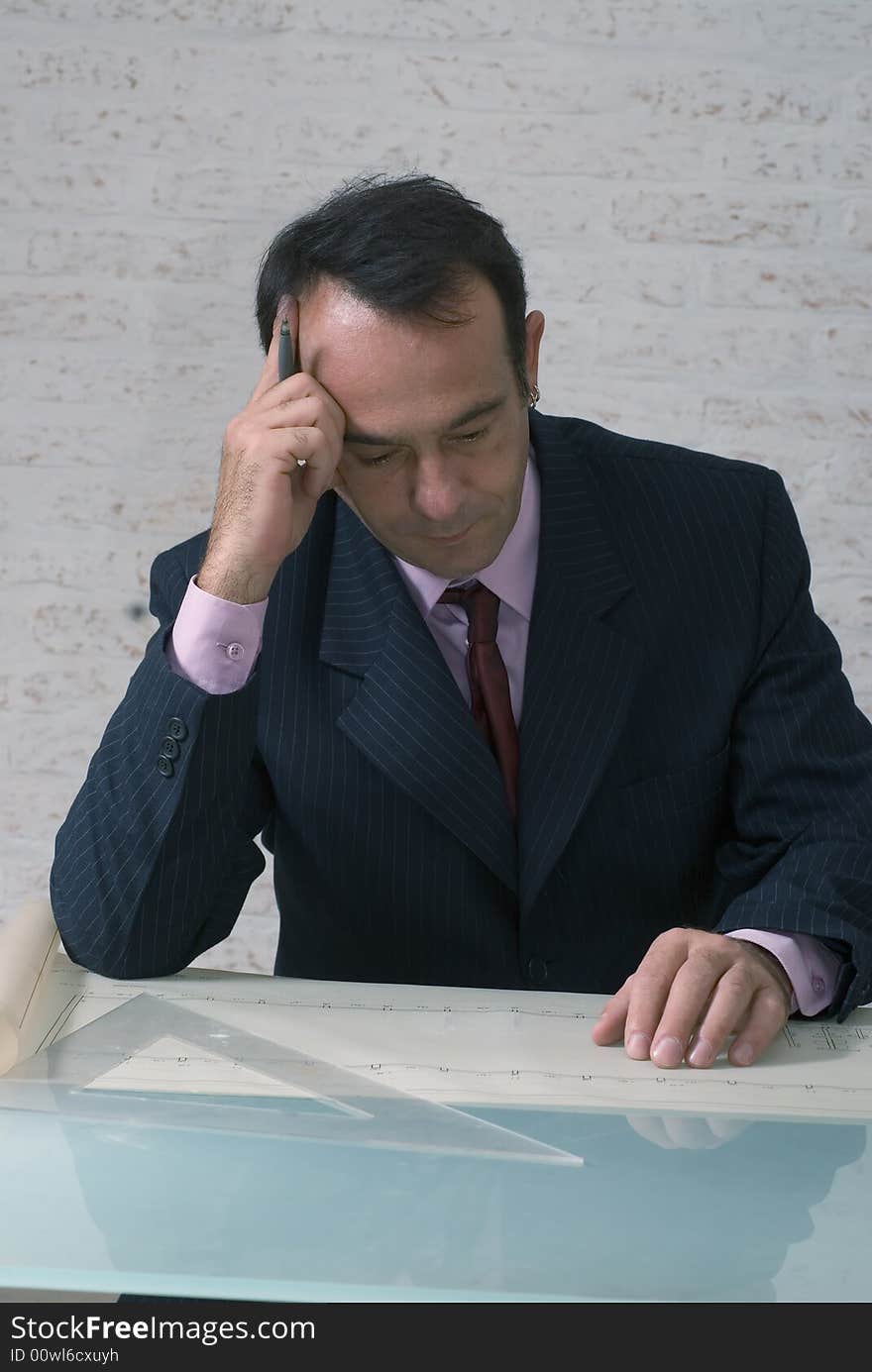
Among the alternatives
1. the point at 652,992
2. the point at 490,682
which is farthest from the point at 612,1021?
the point at 490,682

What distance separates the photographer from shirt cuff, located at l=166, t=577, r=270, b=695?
1.21 meters

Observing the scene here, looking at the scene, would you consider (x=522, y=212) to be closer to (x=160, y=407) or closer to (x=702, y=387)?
(x=702, y=387)

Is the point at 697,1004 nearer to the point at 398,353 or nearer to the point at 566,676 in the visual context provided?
the point at 566,676

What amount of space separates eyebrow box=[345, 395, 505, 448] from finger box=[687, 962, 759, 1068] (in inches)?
19.2

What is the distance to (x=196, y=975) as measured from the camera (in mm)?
1225

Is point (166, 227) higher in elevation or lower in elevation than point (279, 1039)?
higher

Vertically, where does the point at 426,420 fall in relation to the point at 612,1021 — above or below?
above

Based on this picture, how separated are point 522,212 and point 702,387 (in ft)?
1.22

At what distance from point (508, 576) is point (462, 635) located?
0.07 m

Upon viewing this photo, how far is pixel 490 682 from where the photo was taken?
135 cm

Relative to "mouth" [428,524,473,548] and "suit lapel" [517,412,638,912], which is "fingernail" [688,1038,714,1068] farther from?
"mouth" [428,524,473,548]

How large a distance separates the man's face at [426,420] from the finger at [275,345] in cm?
1

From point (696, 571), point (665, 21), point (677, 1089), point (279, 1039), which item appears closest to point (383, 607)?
point (696, 571)

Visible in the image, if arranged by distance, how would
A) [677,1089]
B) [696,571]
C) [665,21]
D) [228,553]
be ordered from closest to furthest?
[677,1089] < [228,553] < [696,571] < [665,21]
